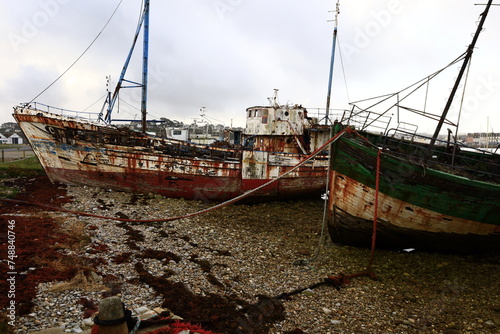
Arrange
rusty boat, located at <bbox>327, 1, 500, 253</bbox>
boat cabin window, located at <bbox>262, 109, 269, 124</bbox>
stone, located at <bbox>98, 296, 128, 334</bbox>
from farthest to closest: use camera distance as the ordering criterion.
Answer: boat cabin window, located at <bbox>262, 109, 269, 124</bbox> < rusty boat, located at <bbox>327, 1, 500, 253</bbox> < stone, located at <bbox>98, 296, 128, 334</bbox>

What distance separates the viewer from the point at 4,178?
52.5ft

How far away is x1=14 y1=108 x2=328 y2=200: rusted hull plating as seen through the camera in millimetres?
13555

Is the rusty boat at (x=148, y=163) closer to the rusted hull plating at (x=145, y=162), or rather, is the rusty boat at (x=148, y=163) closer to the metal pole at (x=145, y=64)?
the rusted hull plating at (x=145, y=162)

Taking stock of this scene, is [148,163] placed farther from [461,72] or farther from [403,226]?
[461,72]

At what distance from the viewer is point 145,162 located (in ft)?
45.5

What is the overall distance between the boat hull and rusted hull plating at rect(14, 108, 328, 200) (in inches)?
241

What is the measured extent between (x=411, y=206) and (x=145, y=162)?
39.7 feet

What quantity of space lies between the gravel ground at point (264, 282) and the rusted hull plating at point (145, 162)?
3699mm

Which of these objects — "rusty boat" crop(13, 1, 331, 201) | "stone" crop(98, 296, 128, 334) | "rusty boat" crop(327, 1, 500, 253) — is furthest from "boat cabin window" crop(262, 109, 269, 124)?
"stone" crop(98, 296, 128, 334)

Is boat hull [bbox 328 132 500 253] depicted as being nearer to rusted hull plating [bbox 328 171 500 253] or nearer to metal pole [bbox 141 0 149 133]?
rusted hull plating [bbox 328 171 500 253]

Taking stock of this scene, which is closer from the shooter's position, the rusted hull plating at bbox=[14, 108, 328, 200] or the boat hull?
the boat hull

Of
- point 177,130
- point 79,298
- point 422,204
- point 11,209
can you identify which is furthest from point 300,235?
point 177,130

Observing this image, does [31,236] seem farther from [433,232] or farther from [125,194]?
[433,232]

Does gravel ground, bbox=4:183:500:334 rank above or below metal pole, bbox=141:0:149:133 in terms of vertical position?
below
